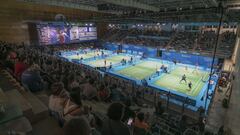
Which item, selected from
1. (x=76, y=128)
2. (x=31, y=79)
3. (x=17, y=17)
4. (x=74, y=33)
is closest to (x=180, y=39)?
(x=74, y=33)

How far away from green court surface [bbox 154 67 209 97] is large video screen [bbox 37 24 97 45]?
→ 23544 millimetres

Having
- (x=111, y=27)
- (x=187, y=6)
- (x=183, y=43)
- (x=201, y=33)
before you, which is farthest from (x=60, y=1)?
(x=111, y=27)

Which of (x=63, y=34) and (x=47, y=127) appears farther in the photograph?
(x=63, y=34)

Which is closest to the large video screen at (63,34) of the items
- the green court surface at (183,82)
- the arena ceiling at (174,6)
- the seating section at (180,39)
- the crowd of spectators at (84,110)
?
the seating section at (180,39)

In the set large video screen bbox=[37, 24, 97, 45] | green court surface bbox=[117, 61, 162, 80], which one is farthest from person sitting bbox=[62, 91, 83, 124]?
large video screen bbox=[37, 24, 97, 45]

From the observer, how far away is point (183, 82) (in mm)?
18797

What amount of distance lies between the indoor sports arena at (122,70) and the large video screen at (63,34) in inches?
7.7

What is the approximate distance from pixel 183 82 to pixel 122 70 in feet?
27.2

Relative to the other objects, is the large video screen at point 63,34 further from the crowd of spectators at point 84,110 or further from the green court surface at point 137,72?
the crowd of spectators at point 84,110

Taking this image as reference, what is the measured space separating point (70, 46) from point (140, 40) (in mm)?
16057

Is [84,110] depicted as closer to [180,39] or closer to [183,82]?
[183,82]

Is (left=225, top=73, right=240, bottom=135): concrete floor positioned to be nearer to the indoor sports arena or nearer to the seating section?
the indoor sports arena

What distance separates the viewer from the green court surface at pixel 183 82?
16.5 metres

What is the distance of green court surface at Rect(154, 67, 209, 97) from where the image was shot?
16461mm
